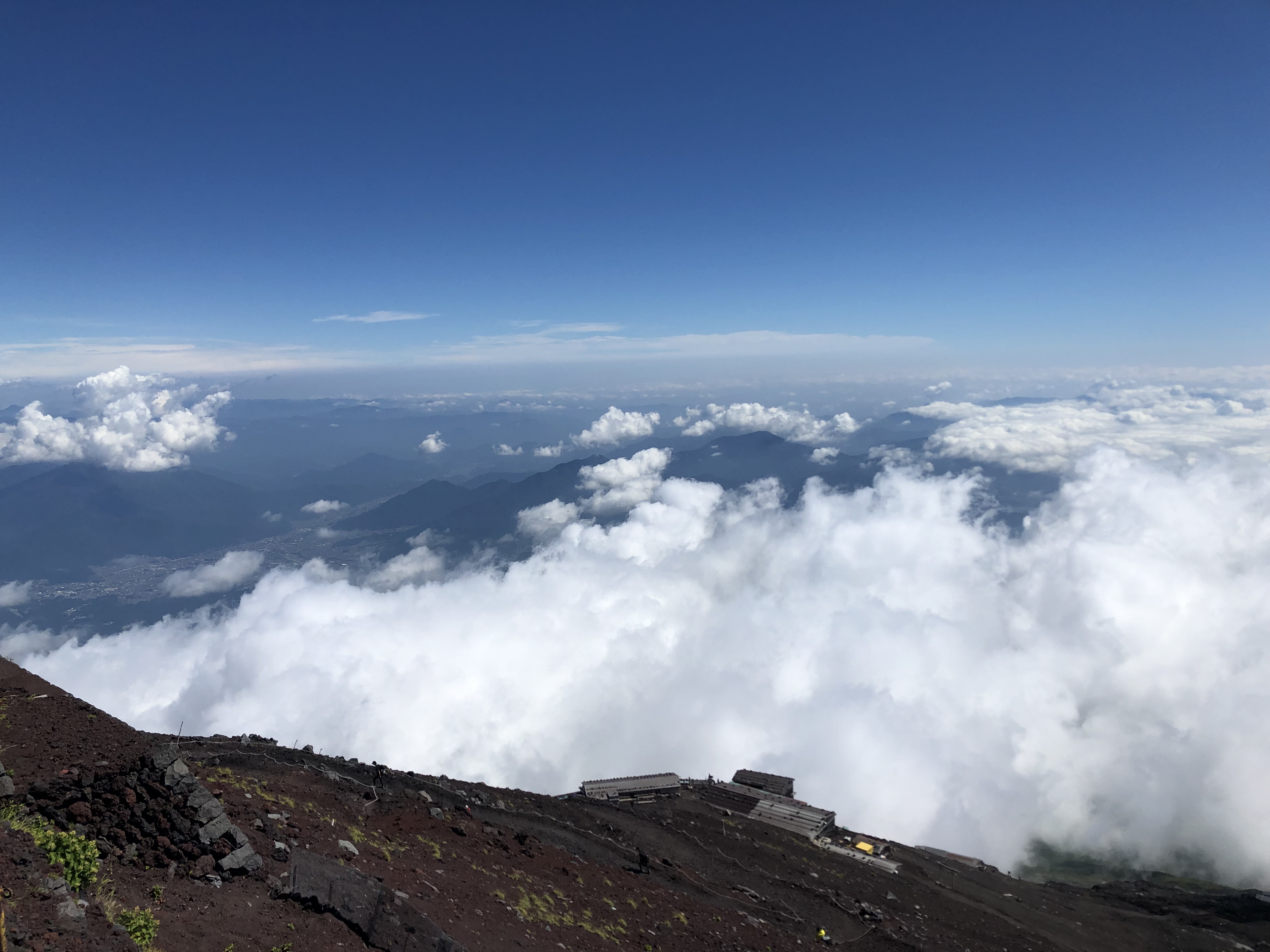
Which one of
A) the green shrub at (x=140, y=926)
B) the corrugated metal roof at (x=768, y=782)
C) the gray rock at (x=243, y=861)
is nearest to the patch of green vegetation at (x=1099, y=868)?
the corrugated metal roof at (x=768, y=782)

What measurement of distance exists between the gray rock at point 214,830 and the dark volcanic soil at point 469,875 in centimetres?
29

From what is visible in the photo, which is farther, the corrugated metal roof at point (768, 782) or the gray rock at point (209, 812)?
the corrugated metal roof at point (768, 782)

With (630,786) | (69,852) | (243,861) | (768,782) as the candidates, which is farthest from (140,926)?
(768,782)

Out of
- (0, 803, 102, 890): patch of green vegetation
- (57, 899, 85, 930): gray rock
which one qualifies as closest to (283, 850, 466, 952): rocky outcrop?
(0, 803, 102, 890): patch of green vegetation

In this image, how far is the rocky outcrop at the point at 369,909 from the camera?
479 inches

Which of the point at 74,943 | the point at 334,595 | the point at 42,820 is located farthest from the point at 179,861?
the point at 334,595

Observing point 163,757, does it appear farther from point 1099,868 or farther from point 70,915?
point 1099,868

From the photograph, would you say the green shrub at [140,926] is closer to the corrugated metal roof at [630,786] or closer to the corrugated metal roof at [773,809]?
the corrugated metal roof at [630,786]

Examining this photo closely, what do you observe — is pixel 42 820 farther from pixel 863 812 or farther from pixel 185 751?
pixel 863 812

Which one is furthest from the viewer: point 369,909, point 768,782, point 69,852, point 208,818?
point 768,782

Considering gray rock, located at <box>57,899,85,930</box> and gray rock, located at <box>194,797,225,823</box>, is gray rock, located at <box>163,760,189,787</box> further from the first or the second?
gray rock, located at <box>57,899,85,930</box>

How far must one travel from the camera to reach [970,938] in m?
29.7

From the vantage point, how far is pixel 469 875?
18375 millimetres

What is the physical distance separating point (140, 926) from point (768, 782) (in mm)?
48998
